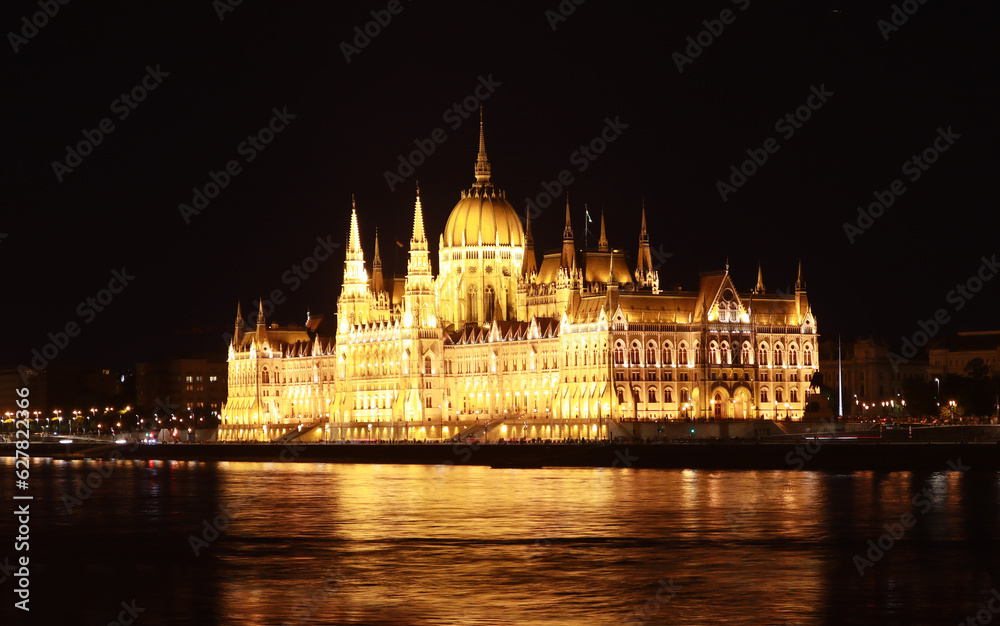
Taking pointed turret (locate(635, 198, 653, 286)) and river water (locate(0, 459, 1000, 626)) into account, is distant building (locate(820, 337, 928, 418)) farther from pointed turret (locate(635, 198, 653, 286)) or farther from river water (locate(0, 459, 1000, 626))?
river water (locate(0, 459, 1000, 626))

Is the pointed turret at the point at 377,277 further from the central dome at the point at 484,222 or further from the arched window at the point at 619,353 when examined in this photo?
the arched window at the point at 619,353

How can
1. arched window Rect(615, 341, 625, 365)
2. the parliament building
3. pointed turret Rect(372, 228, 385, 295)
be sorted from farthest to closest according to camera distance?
pointed turret Rect(372, 228, 385, 295), the parliament building, arched window Rect(615, 341, 625, 365)

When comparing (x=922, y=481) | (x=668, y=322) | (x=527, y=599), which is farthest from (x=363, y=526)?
(x=668, y=322)

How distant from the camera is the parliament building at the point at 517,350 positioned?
5684 inches

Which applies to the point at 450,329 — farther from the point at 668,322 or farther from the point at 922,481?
the point at 922,481

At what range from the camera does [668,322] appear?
146m

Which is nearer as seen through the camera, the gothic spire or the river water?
the river water

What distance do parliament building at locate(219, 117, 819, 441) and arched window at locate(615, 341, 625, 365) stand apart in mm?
84

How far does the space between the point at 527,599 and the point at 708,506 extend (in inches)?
1229

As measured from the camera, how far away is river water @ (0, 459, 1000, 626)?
152 feet

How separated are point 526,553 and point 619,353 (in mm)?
84846

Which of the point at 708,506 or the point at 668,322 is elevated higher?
the point at 668,322

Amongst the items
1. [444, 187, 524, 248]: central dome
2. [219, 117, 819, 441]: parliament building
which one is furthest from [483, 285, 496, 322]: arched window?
[444, 187, 524, 248]: central dome

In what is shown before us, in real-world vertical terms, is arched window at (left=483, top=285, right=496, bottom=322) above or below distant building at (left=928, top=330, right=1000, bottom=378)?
above
